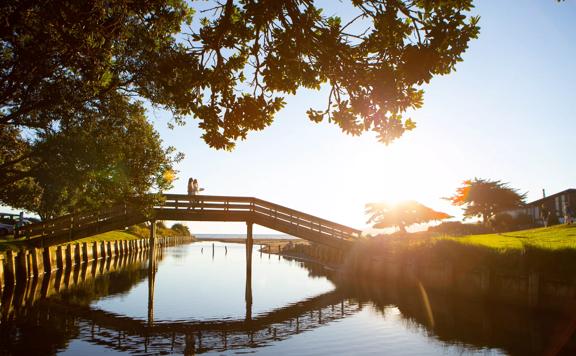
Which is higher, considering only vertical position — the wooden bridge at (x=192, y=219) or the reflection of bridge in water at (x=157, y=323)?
the wooden bridge at (x=192, y=219)

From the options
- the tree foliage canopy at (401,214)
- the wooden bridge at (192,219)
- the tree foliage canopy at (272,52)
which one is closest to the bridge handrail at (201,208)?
the wooden bridge at (192,219)

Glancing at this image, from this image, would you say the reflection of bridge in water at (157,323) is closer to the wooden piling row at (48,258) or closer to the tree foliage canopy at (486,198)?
the wooden piling row at (48,258)

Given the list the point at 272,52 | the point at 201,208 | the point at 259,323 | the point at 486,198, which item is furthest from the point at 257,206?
the point at 486,198

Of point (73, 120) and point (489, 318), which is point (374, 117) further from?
point (73, 120)

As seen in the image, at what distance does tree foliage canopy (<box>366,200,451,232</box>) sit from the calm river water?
413 inches

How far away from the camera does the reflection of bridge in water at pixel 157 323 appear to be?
42.3 ft

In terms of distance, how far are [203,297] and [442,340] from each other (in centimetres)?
1262

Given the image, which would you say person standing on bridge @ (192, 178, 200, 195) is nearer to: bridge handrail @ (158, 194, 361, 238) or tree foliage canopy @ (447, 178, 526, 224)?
bridge handrail @ (158, 194, 361, 238)

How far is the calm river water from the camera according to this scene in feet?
40.2

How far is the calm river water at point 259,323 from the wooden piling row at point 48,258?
3.58 feet

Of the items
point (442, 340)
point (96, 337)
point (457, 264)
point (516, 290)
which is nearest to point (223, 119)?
point (96, 337)

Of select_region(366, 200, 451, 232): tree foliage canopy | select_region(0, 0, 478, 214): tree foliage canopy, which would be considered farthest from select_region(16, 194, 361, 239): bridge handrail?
select_region(0, 0, 478, 214): tree foliage canopy

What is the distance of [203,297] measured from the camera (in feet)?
72.1

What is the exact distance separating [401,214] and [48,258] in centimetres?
2470
